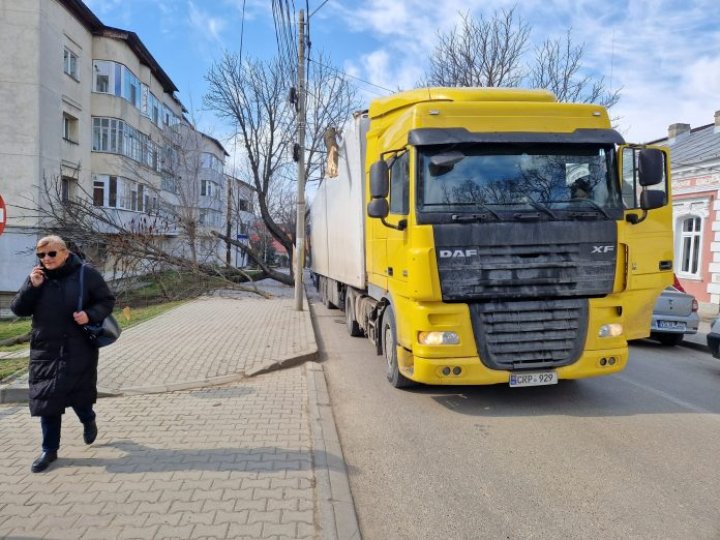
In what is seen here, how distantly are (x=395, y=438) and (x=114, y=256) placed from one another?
1327cm

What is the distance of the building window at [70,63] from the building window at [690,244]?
1110 inches

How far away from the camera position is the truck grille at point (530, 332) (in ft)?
16.7

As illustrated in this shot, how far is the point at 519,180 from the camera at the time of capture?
5250 mm

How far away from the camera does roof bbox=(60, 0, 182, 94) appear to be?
24734 mm

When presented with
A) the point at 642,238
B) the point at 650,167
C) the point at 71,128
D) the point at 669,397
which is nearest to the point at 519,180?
the point at 650,167

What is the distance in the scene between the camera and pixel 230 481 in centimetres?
355

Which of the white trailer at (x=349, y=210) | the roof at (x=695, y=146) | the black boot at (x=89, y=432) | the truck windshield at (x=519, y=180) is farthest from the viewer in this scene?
the roof at (x=695, y=146)

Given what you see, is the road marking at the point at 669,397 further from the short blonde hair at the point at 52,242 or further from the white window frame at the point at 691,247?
the white window frame at the point at 691,247

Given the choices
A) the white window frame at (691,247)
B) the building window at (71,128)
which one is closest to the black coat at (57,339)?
the white window frame at (691,247)

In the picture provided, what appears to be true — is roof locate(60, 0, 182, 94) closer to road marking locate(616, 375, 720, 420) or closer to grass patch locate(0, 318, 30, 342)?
grass patch locate(0, 318, 30, 342)

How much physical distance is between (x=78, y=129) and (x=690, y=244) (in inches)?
1105

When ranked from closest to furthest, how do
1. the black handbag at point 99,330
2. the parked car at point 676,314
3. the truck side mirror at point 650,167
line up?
the black handbag at point 99,330 → the truck side mirror at point 650,167 → the parked car at point 676,314

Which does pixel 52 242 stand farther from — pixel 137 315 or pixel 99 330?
pixel 137 315

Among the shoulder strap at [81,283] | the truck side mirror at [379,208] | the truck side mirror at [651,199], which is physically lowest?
the shoulder strap at [81,283]
